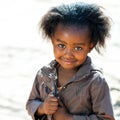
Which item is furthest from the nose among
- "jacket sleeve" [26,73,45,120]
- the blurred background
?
the blurred background

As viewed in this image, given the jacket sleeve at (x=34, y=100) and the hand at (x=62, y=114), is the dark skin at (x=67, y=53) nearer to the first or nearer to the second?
the hand at (x=62, y=114)

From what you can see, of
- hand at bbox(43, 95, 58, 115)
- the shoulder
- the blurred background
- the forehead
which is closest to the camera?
the forehead

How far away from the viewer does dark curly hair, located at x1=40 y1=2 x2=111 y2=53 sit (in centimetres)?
341

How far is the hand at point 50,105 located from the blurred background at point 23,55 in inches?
36.8

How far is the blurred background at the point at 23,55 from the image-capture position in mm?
5802

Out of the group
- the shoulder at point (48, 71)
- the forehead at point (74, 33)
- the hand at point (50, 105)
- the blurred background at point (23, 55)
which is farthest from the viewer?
the blurred background at point (23, 55)

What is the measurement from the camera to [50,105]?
350 centimetres

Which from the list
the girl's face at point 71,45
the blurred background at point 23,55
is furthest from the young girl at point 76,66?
the blurred background at point 23,55

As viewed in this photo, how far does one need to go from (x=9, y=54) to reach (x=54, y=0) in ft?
9.87

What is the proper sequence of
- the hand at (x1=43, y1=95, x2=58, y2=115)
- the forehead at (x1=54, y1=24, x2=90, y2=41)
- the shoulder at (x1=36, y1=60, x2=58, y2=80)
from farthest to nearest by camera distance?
the shoulder at (x1=36, y1=60, x2=58, y2=80)
the hand at (x1=43, y1=95, x2=58, y2=115)
the forehead at (x1=54, y1=24, x2=90, y2=41)

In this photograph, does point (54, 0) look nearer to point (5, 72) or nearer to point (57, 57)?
point (5, 72)

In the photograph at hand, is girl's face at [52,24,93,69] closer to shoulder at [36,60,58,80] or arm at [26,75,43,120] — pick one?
shoulder at [36,60,58,80]

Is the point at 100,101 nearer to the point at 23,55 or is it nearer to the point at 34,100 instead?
the point at 34,100

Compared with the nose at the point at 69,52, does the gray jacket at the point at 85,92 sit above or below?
below
